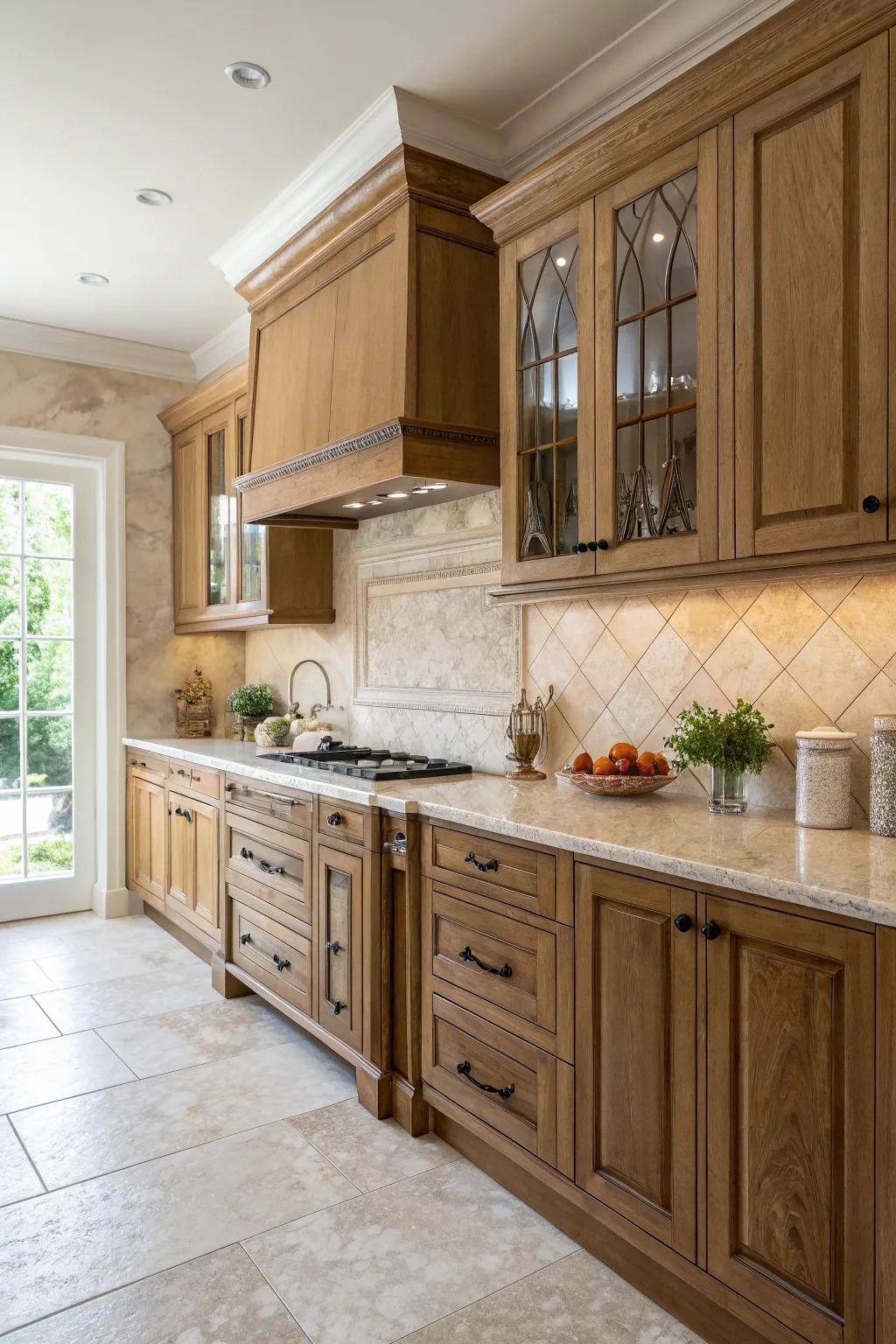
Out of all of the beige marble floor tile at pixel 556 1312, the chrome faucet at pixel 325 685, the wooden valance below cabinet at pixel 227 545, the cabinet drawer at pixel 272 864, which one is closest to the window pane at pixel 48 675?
the wooden valance below cabinet at pixel 227 545

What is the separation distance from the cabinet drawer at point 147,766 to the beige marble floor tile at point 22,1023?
3.62 ft

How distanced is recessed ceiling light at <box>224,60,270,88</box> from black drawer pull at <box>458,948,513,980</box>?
2470 millimetres

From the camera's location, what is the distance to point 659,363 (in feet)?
7.02

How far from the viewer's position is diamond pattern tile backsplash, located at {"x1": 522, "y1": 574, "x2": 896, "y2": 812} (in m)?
2.04

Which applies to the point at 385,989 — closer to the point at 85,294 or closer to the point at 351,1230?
the point at 351,1230

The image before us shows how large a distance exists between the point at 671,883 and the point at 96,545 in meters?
3.95

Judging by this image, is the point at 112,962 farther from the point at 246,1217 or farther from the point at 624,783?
the point at 624,783

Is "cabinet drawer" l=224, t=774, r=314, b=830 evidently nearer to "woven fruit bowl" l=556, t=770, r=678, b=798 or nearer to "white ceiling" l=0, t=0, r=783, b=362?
"woven fruit bowl" l=556, t=770, r=678, b=798

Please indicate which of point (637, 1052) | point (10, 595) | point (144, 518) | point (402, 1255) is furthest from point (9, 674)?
point (637, 1052)

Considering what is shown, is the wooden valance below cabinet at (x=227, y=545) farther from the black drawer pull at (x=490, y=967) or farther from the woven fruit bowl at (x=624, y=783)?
the black drawer pull at (x=490, y=967)

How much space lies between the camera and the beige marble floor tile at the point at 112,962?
3764 mm

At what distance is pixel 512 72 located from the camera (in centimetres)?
258

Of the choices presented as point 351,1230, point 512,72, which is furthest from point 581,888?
point 512,72

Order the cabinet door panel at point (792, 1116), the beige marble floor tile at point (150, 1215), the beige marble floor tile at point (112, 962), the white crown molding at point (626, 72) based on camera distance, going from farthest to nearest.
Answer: the beige marble floor tile at point (112, 962)
the white crown molding at point (626, 72)
the beige marble floor tile at point (150, 1215)
the cabinet door panel at point (792, 1116)
